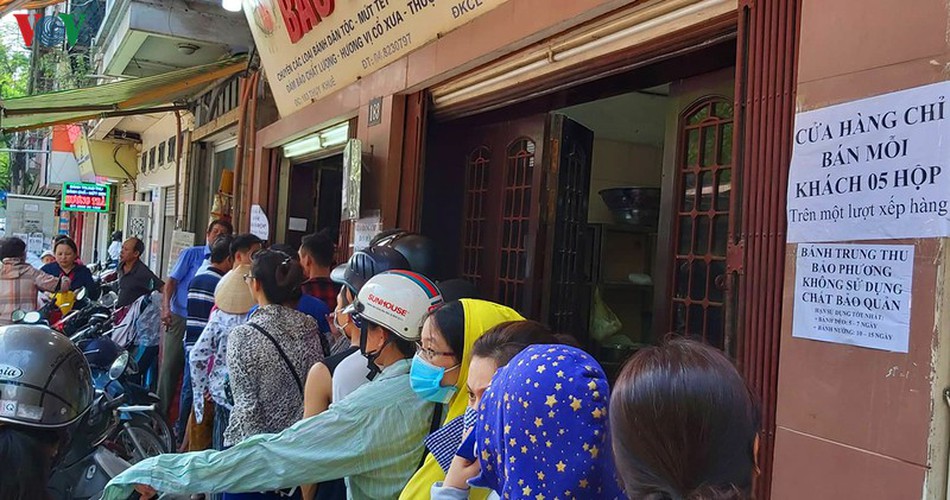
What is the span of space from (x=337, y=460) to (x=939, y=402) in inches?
60.5

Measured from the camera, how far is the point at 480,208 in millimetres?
4688

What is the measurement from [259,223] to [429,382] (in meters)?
5.10

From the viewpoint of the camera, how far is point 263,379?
279 cm

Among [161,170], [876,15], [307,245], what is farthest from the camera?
[161,170]

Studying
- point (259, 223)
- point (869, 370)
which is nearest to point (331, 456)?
point (869, 370)

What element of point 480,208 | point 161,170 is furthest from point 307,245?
point 161,170

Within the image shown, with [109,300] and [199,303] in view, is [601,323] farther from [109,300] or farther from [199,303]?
[109,300]

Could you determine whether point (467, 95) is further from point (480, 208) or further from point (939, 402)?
point (939, 402)

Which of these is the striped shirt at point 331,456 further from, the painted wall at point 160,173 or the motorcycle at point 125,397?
the painted wall at point 160,173

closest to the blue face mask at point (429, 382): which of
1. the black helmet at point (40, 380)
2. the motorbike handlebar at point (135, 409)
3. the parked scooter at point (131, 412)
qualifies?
the black helmet at point (40, 380)

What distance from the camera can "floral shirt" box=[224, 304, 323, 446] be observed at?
9.05ft

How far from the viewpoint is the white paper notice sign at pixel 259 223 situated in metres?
6.58

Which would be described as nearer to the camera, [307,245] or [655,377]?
[655,377]

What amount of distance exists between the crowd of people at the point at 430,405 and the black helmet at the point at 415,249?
0.04 feet
